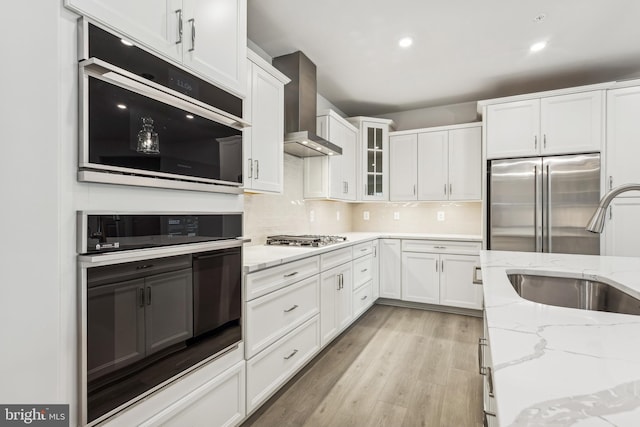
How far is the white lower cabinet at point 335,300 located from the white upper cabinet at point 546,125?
210cm

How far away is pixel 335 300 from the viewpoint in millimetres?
2840

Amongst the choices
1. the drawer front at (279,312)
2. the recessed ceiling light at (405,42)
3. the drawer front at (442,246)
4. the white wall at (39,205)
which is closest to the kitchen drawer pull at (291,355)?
the drawer front at (279,312)

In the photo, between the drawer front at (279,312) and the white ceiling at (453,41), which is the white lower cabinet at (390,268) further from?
the white ceiling at (453,41)

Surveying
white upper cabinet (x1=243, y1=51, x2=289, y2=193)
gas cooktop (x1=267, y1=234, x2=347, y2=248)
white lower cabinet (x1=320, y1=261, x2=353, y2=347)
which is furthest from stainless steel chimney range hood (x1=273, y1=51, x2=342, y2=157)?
white lower cabinet (x1=320, y1=261, x2=353, y2=347)

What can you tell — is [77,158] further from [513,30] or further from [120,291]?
[513,30]

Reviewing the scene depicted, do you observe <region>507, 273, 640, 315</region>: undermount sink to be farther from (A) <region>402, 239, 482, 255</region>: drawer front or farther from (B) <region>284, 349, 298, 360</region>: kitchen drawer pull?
(A) <region>402, 239, 482, 255</region>: drawer front

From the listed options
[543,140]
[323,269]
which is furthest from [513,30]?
[323,269]

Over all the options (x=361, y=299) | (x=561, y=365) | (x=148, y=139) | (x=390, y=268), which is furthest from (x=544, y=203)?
(x=148, y=139)

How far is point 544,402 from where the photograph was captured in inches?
18.3

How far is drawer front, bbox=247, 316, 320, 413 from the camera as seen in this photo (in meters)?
1.80

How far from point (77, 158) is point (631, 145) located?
166 inches

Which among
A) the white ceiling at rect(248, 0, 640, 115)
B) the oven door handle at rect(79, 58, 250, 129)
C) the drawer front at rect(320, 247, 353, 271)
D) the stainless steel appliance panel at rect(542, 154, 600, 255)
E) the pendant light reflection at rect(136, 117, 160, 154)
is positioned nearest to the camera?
the oven door handle at rect(79, 58, 250, 129)

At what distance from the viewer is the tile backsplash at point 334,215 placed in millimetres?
2895

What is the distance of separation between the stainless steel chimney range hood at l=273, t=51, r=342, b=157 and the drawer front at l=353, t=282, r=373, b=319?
59.8 inches
